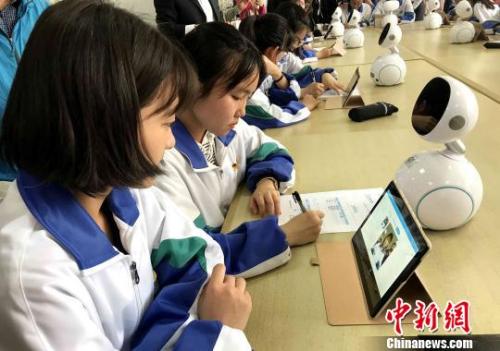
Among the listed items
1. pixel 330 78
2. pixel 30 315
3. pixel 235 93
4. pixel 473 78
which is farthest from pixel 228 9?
pixel 30 315

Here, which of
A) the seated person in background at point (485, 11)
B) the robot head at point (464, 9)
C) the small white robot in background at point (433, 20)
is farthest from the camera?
the small white robot in background at point (433, 20)

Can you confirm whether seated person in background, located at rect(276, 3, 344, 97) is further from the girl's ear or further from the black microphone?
the black microphone

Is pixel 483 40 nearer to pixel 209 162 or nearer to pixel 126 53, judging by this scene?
pixel 209 162

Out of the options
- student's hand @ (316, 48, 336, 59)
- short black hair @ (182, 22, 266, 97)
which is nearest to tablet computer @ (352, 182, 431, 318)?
short black hair @ (182, 22, 266, 97)

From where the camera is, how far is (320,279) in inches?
28.2

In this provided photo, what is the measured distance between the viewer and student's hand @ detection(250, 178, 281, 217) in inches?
37.5

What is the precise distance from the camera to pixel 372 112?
1.48 m

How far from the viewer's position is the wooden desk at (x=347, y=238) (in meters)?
0.60

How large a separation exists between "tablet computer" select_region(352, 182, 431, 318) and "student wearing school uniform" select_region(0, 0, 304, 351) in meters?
0.19

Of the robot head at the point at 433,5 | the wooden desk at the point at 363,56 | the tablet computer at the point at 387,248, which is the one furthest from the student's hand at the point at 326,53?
the tablet computer at the point at 387,248

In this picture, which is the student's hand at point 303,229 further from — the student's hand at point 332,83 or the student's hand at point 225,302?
the student's hand at point 332,83

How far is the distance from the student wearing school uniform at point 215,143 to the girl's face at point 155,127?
332 mm

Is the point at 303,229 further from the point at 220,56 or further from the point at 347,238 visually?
the point at 220,56

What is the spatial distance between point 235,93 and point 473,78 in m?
1.17
